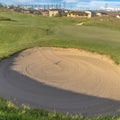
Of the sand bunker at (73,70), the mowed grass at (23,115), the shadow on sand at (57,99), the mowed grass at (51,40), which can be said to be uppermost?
the mowed grass at (23,115)

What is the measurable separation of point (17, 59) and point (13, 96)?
18.1 feet

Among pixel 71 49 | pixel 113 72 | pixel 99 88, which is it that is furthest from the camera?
pixel 71 49

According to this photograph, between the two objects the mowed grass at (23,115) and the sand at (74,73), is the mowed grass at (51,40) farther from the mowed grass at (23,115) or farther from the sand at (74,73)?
the mowed grass at (23,115)

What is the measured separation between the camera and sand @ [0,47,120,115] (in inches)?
514

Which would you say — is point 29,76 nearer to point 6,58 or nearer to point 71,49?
point 6,58

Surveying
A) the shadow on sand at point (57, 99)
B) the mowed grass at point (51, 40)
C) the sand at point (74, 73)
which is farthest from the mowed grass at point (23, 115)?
the mowed grass at point (51, 40)

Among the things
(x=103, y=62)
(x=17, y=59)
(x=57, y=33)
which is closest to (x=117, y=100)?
(x=103, y=62)

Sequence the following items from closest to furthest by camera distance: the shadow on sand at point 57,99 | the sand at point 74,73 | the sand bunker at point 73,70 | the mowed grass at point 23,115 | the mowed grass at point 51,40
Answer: the mowed grass at point 23,115 < the shadow on sand at point 57,99 < the sand at point 74,73 < the sand bunker at point 73,70 < the mowed grass at point 51,40

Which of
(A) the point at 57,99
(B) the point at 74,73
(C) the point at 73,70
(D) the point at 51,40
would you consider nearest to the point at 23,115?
(A) the point at 57,99

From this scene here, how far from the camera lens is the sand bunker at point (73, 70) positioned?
14641 millimetres

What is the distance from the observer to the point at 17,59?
1838 cm

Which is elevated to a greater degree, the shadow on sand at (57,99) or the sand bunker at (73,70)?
the shadow on sand at (57,99)

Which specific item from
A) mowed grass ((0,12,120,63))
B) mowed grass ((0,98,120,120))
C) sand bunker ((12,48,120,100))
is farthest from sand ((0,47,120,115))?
mowed grass ((0,98,120,120))

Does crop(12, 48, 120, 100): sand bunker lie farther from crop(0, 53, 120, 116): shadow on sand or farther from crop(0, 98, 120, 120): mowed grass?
crop(0, 98, 120, 120): mowed grass
